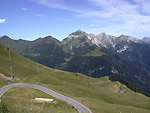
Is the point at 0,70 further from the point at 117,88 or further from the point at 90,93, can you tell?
the point at 117,88

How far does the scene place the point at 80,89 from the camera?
109 m

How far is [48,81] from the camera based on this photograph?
119 metres

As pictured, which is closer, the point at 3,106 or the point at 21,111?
the point at 3,106

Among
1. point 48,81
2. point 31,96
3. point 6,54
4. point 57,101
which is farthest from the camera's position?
point 6,54

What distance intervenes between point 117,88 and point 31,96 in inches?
5704

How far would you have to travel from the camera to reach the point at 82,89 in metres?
110

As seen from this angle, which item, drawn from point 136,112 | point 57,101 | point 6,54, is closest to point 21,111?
point 57,101

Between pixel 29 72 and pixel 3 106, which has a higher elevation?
pixel 3 106

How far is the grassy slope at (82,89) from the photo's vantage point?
68.4m

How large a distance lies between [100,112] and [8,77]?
73.5 meters

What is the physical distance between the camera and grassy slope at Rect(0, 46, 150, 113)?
68.4 metres

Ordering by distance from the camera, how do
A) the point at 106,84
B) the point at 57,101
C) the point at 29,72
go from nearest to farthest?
the point at 57,101 < the point at 29,72 < the point at 106,84

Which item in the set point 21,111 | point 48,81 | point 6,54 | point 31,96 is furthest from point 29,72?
point 21,111

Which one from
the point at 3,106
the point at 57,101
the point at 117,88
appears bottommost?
the point at 117,88
